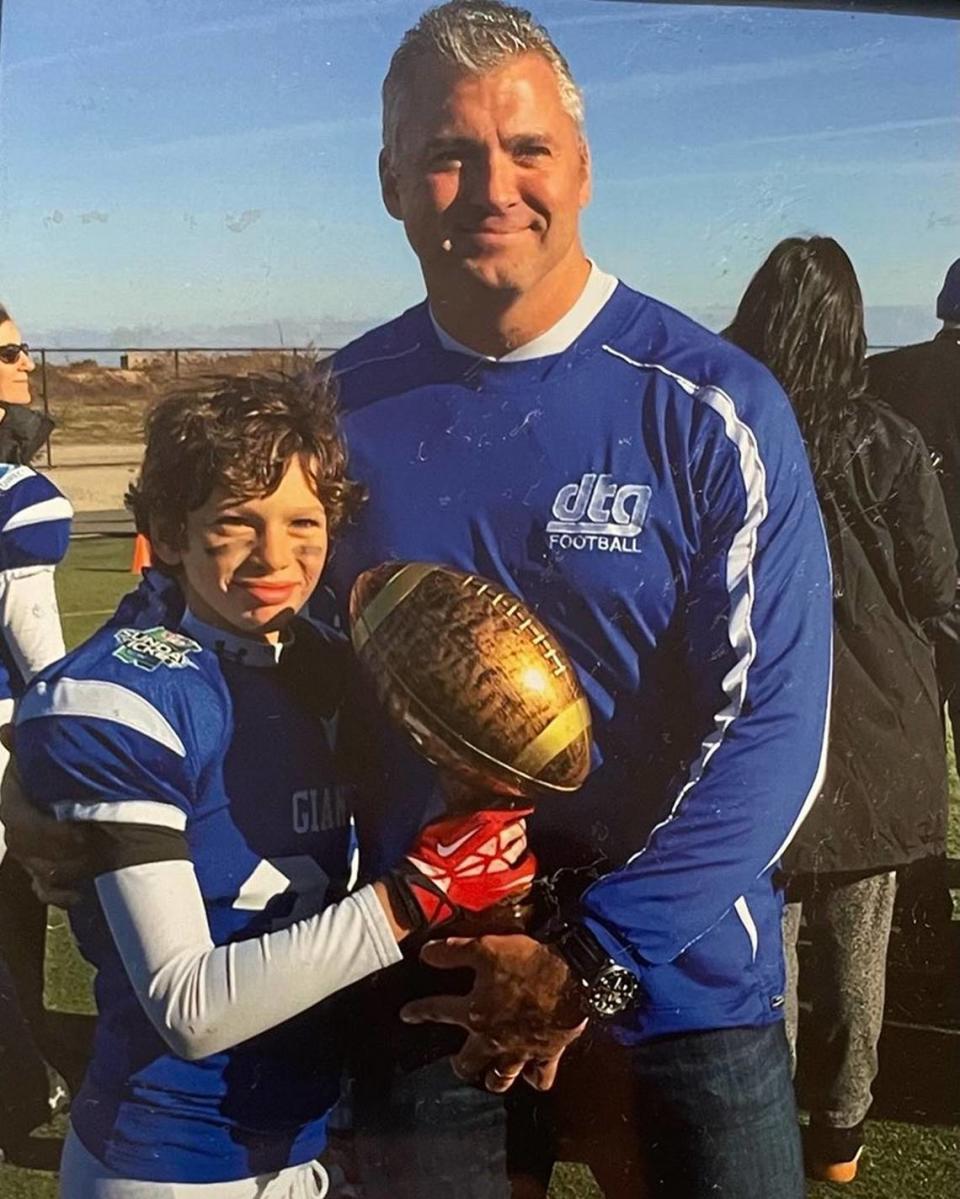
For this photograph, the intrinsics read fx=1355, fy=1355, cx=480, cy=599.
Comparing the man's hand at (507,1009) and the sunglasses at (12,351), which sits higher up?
the sunglasses at (12,351)

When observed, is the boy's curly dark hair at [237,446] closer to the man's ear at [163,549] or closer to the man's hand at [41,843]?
the man's ear at [163,549]

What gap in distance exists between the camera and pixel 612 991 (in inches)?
67.3

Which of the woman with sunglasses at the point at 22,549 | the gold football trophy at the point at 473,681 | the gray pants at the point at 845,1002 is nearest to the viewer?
the gold football trophy at the point at 473,681

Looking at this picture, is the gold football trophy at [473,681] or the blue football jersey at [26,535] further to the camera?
the blue football jersey at [26,535]

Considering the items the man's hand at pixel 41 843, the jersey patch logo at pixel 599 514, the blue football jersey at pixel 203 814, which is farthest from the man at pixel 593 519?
the man's hand at pixel 41 843

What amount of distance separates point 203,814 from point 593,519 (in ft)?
1.96

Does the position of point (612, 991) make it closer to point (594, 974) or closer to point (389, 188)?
point (594, 974)

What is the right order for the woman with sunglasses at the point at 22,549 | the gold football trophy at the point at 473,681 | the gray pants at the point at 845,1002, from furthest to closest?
the gray pants at the point at 845,1002
the woman with sunglasses at the point at 22,549
the gold football trophy at the point at 473,681

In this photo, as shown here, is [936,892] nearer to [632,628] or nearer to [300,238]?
[632,628]

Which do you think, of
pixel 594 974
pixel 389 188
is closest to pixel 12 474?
pixel 389 188

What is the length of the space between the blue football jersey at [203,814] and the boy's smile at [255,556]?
3 cm

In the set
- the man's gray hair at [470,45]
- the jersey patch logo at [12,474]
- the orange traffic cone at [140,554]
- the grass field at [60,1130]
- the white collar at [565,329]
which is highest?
the man's gray hair at [470,45]

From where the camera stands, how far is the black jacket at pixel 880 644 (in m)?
1.74

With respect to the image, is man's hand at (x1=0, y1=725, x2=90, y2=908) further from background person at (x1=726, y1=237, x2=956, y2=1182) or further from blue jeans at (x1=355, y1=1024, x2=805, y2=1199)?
background person at (x1=726, y1=237, x2=956, y2=1182)
